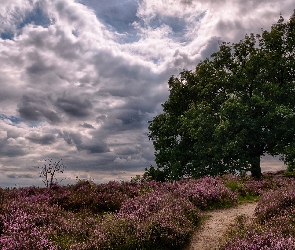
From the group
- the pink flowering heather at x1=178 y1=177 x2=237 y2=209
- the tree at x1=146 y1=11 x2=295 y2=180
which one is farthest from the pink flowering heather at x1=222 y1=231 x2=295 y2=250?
the tree at x1=146 y1=11 x2=295 y2=180

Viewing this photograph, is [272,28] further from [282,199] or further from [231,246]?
[231,246]

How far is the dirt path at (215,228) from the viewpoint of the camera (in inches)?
373

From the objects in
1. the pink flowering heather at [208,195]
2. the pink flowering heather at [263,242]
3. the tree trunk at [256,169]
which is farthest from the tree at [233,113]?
the pink flowering heather at [263,242]

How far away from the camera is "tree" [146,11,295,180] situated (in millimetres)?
25188

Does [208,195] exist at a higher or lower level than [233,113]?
lower

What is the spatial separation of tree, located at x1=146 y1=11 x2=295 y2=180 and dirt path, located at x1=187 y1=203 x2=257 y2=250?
1097 cm

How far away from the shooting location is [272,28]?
1161 inches

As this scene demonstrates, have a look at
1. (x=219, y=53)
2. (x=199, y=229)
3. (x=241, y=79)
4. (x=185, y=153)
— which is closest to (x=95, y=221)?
(x=199, y=229)

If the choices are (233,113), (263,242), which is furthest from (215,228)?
(233,113)

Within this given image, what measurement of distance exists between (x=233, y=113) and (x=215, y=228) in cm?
1598

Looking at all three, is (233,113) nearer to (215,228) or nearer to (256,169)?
(256,169)

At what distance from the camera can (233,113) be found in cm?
2553

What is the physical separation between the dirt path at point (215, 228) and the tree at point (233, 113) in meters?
11.0

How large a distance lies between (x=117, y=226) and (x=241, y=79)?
70.4 feet
